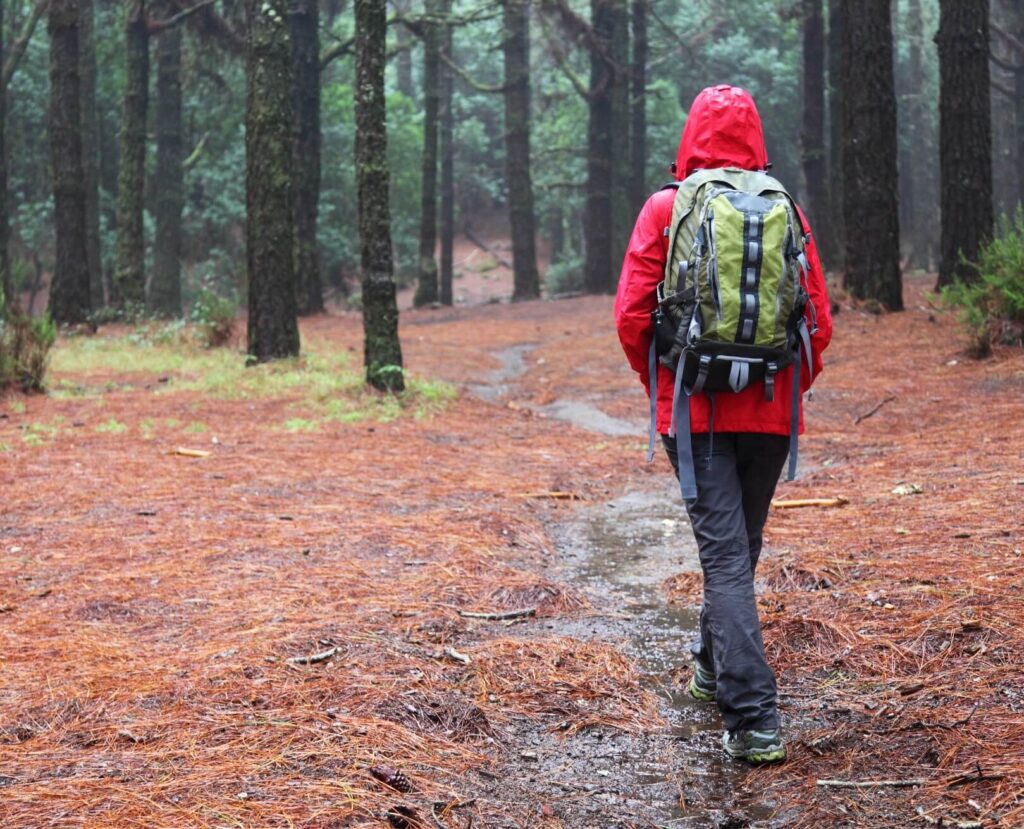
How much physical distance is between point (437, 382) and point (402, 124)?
27.0m

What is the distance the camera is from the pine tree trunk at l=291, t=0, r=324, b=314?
20.4 metres

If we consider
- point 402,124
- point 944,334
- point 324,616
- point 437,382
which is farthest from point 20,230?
point 324,616

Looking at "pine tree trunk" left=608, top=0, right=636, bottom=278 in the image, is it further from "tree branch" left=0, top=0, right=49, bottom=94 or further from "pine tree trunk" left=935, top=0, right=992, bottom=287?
"pine tree trunk" left=935, top=0, right=992, bottom=287

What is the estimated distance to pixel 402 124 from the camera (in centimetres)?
3691

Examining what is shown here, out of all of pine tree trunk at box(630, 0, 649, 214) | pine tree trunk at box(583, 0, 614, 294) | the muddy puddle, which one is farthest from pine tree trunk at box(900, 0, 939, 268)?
the muddy puddle

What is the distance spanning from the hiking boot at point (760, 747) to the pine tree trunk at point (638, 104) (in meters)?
25.3

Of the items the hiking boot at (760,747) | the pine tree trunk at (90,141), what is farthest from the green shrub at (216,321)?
the hiking boot at (760,747)

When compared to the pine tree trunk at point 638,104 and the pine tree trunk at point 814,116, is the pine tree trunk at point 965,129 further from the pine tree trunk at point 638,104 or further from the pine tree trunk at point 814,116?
the pine tree trunk at point 638,104

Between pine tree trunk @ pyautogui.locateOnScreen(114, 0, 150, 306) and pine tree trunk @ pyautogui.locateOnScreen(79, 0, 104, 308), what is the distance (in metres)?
1.97

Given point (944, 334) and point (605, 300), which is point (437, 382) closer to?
point (944, 334)

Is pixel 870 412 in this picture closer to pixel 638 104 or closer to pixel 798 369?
pixel 798 369

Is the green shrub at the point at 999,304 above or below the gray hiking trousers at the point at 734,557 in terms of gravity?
above

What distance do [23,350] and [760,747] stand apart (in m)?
9.47

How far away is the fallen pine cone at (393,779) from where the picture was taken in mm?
3072
